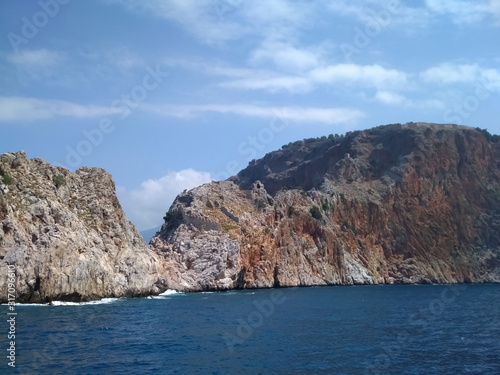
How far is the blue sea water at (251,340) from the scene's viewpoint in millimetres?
33531

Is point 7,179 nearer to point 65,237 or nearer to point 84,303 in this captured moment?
point 65,237

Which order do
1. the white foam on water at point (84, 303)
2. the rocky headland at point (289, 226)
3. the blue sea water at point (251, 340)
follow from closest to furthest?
the blue sea water at point (251, 340) → the white foam on water at point (84, 303) → the rocky headland at point (289, 226)

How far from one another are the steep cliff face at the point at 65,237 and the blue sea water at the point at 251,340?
3.65m

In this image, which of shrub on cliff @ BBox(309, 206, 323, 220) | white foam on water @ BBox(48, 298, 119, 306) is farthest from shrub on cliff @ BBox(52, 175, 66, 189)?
shrub on cliff @ BBox(309, 206, 323, 220)

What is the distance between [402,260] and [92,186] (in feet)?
301

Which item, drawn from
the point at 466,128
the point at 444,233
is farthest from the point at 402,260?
the point at 466,128

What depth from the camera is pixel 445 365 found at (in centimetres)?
3431

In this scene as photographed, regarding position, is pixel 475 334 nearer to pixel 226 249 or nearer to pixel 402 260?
pixel 226 249

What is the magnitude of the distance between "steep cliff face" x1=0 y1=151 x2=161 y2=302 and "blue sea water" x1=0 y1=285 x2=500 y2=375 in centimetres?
365

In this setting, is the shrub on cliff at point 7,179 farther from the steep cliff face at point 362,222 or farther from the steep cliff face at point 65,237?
the steep cliff face at point 362,222

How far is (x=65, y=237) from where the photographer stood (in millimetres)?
66812

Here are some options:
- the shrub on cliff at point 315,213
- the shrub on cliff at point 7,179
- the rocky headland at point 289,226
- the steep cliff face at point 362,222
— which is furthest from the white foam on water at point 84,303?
the shrub on cliff at point 315,213

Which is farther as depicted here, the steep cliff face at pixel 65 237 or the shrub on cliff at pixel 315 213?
the shrub on cliff at pixel 315 213

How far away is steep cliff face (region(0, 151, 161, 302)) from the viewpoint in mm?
61938
